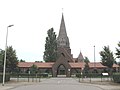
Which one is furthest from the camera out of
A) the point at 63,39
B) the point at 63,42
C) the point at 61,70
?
the point at 63,39

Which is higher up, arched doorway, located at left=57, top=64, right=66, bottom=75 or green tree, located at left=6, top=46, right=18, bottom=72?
green tree, located at left=6, top=46, right=18, bottom=72

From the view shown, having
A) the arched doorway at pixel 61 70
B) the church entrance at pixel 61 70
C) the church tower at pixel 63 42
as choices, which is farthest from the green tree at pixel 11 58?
the church tower at pixel 63 42

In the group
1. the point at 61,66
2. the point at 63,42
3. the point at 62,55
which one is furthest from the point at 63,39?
the point at 61,66

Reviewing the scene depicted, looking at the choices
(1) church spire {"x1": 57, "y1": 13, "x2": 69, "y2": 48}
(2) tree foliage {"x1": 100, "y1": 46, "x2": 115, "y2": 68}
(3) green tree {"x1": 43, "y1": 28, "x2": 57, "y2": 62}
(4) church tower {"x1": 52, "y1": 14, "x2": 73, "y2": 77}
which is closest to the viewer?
(2) tree foliage {"x1": 100, "y1": 46, "x2": 115, "y2": 68}

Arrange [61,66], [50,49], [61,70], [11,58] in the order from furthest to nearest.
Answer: [50,49] < [61,70] < [61,66] < [11,58]

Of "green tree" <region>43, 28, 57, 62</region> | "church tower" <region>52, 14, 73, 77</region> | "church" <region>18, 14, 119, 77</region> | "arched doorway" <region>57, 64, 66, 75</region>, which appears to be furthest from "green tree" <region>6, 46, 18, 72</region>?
"green tree" <region>43, 28, 57, 62</region>

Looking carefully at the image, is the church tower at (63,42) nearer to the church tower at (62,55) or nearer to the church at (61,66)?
the church tower at (62,55)

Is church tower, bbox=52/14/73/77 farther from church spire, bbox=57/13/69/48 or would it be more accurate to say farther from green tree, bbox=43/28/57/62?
green tree, bbox=43/28/57/62

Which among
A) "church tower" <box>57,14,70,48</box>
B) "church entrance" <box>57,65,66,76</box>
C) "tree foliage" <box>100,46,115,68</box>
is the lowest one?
"church entrance" <box>57,65,66,76</box>

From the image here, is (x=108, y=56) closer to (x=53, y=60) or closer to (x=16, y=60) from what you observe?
(x=16, y=60)

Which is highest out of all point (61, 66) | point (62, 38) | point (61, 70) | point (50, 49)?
point (62, 38)

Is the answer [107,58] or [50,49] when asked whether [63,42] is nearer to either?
[50,49]

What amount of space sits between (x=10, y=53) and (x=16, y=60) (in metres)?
3.29

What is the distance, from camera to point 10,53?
72.1m
